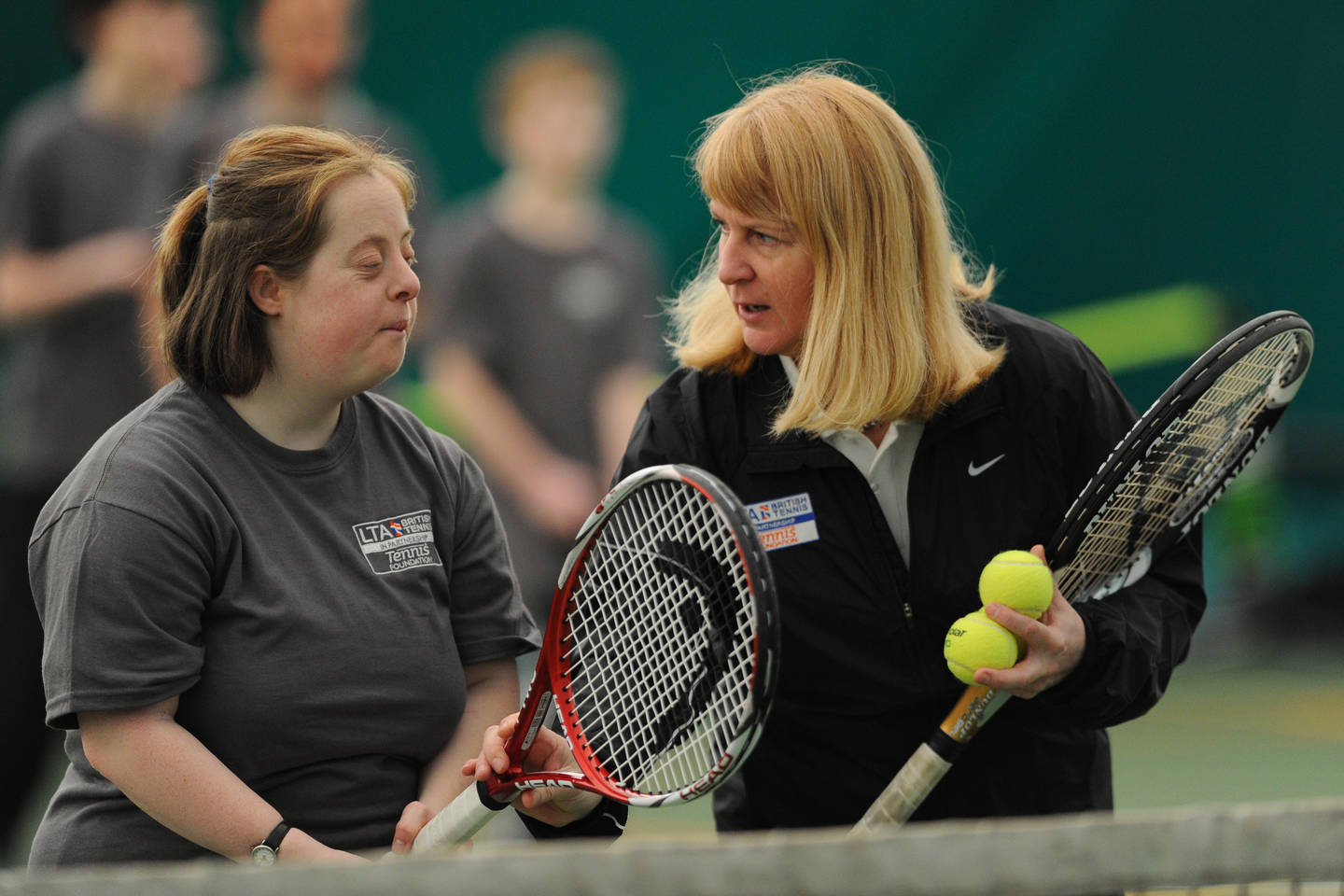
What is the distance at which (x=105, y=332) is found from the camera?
16.1ft

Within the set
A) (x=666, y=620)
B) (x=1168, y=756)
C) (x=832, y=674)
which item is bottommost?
(x=1168, y=756)

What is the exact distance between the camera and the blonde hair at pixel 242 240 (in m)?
2.38

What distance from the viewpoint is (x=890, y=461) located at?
2730 millimetres

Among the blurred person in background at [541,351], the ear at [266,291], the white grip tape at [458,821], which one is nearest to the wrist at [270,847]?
the white grip tape at [458,821]

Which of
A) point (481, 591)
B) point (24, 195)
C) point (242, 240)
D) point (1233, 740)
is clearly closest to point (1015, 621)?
point (481, 591)

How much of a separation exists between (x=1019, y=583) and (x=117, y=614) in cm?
123

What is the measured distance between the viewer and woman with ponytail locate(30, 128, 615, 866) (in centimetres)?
223

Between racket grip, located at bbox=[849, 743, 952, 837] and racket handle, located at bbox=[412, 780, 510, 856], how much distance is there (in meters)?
0.56

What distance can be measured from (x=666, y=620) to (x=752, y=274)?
2.13 ft

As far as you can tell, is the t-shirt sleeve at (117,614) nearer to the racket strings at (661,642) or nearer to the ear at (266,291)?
the ear at (266,291)

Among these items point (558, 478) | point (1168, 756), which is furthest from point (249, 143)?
point (1168, 756)

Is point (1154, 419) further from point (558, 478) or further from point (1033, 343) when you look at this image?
point (558, 478)

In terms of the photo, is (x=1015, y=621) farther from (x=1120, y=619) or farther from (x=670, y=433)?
(x=670, y=433)

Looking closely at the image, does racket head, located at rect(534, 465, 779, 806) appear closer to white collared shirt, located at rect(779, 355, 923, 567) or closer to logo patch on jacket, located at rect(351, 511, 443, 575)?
logo patch on jacket, located at rect(351, 511, 443, 575)
